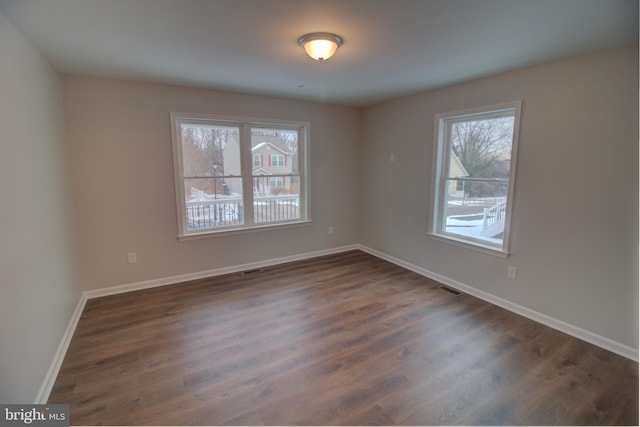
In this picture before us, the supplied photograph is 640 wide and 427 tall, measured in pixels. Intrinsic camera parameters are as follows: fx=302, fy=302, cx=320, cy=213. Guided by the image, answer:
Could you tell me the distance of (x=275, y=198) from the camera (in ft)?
14.3

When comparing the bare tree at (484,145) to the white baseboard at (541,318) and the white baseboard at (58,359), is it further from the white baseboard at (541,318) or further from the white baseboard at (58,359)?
Result: the white baseboard at (58,359)

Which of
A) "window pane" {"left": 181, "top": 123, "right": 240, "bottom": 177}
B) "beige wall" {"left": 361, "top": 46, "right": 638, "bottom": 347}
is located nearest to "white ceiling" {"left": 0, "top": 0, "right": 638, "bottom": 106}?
"beige wall" {"left": 361, "top": 46, "right": 638, "bottom": 347}

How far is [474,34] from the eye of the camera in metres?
2.06

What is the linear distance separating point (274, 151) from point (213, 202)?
109 centimetres

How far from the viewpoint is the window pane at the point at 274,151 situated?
160 inches

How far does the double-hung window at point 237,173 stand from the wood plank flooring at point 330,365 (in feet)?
3.54

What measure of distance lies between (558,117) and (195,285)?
403cm

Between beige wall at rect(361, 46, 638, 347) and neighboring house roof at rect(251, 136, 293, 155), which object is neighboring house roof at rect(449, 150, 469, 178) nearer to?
beige wall at rect(361, 46, 638, 347)

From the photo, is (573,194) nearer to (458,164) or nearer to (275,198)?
(458,164)

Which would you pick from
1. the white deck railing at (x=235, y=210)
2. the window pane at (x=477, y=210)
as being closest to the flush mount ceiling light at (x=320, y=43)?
the window pane at (x=477, y=210)

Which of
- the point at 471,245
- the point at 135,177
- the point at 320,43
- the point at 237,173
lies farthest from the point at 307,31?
the point at 471,245

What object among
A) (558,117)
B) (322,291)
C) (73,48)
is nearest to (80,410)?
(322,291)

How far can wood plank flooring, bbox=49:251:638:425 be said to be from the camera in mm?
1784

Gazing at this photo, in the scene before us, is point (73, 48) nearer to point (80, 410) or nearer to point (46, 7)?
point (46, 7)
